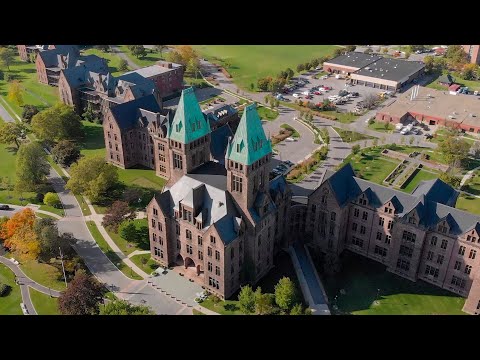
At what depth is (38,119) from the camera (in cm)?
13925

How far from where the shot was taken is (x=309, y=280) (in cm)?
8969

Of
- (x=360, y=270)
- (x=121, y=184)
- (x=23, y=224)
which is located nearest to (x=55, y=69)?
(x=121, y=184)

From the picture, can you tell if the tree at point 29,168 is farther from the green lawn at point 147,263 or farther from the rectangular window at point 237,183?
the rectangular window at point 237,183

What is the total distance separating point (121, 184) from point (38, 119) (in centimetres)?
3933

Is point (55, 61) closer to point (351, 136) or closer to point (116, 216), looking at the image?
point (116, 216)

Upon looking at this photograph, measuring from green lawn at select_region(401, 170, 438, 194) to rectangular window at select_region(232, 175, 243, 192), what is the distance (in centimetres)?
5815

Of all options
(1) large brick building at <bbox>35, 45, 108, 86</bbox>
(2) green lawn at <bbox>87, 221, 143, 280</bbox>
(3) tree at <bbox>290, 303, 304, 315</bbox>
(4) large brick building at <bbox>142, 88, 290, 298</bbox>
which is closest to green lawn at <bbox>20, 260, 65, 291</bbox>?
(2) green lawn at <bbox>87, 221, 143, 280</bbox>

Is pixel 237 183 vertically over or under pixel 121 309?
over

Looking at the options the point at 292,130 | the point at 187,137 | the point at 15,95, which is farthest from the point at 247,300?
the point at 15,95

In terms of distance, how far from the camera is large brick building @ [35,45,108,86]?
187m

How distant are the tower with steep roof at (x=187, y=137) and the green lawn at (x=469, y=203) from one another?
6578 cm

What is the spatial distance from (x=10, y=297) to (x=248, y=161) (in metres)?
51.3

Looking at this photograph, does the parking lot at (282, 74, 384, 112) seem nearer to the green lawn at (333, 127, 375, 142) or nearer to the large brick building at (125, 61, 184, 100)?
the green lawn at (333, 127, 375, 142)

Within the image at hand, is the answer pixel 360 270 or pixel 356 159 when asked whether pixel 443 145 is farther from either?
pixel 360 270
